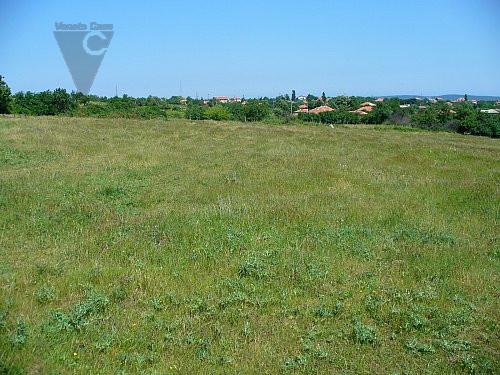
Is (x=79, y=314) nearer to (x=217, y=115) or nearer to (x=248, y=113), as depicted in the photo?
(x=217, y=115)

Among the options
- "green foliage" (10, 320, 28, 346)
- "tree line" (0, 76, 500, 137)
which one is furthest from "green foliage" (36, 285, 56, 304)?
"tree line" (0, 76, 500, 137)

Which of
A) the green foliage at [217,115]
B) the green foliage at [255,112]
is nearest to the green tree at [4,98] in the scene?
the green foliage at [217,115]

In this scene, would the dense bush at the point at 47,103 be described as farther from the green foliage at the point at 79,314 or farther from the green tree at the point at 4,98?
the green foliage at the point at 79,314

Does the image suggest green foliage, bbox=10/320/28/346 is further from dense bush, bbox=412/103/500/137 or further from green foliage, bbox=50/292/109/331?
dense bush, bbox=412/103/500/137

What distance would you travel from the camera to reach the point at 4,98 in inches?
1754

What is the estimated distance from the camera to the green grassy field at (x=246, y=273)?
14.6ft

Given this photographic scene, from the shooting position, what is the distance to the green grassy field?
445 cm

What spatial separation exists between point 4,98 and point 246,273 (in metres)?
47.6

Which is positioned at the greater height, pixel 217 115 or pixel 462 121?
pixel 217 115

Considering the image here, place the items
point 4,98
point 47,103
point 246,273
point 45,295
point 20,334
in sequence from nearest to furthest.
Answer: point 20,334 → point 45,295 → point 246,273 → point 4,98 → point 47,103

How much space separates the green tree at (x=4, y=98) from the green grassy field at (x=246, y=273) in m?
36.4

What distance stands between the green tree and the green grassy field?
119 feet

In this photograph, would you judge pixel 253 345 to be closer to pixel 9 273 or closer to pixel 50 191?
pixel 9 273

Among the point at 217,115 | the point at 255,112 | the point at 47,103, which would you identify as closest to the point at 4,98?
the point at 47,103
